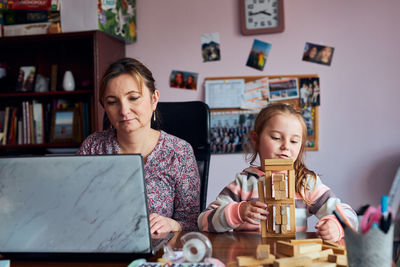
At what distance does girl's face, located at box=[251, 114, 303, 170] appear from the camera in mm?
1265

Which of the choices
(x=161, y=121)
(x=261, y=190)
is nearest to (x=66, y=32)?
(x=161, y=121)

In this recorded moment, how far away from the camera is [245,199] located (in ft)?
4.12

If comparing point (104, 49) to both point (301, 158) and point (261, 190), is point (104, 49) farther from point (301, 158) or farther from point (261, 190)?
point (261, 190)

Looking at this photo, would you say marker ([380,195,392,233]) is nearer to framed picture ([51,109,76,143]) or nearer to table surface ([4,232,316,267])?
table surface ([4,232,316,267])

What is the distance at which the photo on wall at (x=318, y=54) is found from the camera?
9.36ft

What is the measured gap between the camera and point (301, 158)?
1.38 m

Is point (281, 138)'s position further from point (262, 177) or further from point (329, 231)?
point (329, 231)

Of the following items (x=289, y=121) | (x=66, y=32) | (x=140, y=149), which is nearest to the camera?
(x=289, y=121)

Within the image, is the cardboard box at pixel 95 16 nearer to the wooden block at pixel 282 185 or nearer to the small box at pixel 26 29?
the small box at pixel 26 29

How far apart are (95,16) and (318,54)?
1507 millimetres

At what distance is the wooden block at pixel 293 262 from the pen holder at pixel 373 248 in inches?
4.0

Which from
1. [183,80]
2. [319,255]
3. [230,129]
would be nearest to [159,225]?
[319,255]

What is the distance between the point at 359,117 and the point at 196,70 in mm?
1172

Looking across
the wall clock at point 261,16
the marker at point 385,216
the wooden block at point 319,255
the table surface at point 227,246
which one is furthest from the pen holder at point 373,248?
the wall clock at point 261,16
